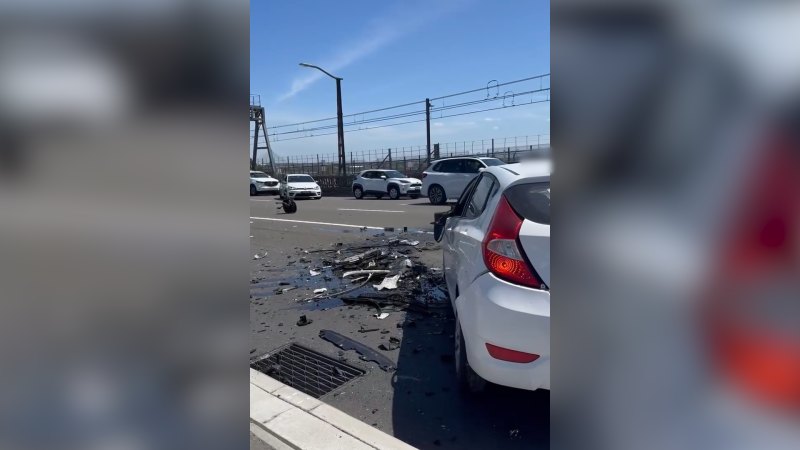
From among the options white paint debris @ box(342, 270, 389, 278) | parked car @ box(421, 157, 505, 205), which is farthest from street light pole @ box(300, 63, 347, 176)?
white paint debris @ box(342, 270, 389, 278)

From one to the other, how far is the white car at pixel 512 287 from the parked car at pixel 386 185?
20.0 metres

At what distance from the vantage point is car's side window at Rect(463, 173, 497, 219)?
10.2ft

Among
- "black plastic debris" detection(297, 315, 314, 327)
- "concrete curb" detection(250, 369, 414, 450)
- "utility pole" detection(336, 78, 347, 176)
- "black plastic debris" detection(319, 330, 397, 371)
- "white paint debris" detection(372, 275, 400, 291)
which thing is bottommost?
"black plastic debris" detection(319, 330, 397, 371)

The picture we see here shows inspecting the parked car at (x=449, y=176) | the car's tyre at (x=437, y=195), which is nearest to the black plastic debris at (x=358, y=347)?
the parked car at (x=449, y=176)

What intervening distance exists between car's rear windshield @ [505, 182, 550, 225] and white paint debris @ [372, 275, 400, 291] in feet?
11.6

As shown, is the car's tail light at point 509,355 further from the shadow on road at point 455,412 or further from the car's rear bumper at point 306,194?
the car's rear bumper at point 306,194

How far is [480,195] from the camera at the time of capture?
138 inches

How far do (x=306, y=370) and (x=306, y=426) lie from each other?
1.01m

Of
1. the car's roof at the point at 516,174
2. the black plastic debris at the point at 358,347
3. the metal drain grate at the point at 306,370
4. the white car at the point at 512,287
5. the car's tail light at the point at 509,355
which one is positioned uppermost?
the car's roof at the point at 516,174

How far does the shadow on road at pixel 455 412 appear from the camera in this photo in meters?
2.66

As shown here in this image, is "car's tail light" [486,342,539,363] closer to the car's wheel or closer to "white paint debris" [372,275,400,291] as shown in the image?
the car's wheel
